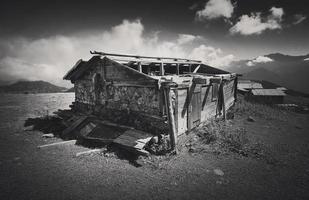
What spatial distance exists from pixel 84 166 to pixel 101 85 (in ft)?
17.0

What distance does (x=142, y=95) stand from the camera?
26.8 ft

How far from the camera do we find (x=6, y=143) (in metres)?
8.23

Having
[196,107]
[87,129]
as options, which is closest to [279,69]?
[196,107]

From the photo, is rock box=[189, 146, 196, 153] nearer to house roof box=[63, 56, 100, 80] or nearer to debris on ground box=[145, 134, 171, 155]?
debris on ground box=[145, 134, 171, 155]

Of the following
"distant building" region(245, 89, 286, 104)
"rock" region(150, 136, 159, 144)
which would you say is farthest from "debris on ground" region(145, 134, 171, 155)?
"distant building" region(245, 89, 286, 104)

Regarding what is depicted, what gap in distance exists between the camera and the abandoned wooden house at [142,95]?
7543 millimetres

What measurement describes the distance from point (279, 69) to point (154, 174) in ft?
283

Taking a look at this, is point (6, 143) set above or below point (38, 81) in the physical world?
below

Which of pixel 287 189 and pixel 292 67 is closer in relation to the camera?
pixel 287 189

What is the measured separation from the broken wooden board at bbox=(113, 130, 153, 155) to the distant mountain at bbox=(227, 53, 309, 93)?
62773 millimetres

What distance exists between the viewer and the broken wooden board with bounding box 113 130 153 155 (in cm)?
670

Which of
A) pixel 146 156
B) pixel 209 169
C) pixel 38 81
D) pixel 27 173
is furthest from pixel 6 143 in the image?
pixel 38 81

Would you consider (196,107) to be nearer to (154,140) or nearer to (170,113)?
(170,113)

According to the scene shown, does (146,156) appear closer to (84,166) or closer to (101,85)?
(84,166)
